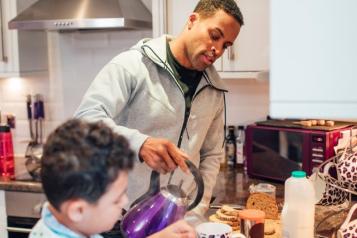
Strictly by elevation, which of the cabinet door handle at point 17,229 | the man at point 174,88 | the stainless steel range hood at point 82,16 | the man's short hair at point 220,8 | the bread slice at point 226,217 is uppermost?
the stainless steel range hood at point 82,16

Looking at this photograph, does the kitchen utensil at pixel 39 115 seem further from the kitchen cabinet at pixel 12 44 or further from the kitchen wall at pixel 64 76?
the kitchen cabinet at pixel 12 44

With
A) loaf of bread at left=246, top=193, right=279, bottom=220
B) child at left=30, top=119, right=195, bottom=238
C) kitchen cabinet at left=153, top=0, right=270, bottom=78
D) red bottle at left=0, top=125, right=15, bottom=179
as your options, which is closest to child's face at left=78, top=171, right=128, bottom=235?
child at left=30, top=119, right=195, bottom=238

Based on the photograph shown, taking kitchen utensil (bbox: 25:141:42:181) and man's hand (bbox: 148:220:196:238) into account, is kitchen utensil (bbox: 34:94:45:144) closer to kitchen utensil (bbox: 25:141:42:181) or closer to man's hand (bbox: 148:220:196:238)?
kitchen utensil (bbox: 25:141:42:181)

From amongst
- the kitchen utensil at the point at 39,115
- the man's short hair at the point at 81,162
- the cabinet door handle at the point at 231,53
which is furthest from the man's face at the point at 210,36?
the kitchen utensil at the point at 39,115

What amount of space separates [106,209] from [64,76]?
1.97 meters

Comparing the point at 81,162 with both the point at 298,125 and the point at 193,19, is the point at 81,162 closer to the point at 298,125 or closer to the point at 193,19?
the point at 193,19

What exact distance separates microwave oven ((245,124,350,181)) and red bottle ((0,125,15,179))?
1182mm

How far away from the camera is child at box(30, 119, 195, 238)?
0.76 meters

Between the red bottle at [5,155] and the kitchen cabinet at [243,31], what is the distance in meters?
0.94

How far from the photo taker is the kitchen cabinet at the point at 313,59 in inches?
30.4

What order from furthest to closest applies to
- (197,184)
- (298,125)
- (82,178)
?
(298,125) → (197,184) → (82,178)

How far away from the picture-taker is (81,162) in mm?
753

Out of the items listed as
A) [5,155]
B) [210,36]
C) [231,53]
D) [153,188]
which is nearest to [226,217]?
[153,188]

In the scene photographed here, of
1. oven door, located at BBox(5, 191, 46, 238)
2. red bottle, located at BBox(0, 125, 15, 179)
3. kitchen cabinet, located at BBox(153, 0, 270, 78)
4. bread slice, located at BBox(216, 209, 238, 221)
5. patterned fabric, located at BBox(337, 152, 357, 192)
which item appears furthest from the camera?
red bottle, located at BBox(0, 125, 15, 179)
